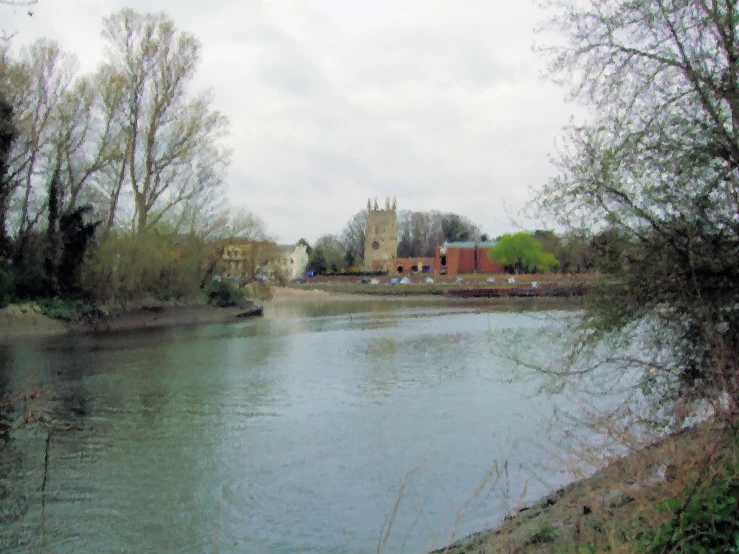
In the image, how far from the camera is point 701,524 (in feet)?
15.6

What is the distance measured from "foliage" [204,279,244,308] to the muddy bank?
0.43 meters

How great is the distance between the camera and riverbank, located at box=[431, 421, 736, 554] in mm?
5215

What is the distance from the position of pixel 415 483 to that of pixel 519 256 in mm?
74257

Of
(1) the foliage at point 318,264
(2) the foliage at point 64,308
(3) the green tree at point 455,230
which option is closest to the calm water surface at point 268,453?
(2) the foliage at point 64,308

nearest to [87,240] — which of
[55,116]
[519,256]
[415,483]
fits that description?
[55,116]

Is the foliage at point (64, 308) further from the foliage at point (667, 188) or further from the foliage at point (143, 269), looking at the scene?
the foliage at point (667, 188)

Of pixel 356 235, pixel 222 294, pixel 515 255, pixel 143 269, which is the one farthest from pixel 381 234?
pixel 143 269

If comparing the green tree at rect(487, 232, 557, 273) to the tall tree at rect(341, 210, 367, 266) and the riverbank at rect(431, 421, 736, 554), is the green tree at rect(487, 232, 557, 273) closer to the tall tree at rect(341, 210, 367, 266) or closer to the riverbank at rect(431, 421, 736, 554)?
the tall tree at rect(341, 210, 367, 266)

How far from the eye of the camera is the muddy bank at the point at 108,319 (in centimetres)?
2800

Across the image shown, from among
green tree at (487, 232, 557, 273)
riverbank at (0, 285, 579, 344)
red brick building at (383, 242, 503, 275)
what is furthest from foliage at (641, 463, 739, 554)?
red brick building at (383, 242, 503, 275)

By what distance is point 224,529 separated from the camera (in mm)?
7738

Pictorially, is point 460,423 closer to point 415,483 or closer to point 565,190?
point 415,483

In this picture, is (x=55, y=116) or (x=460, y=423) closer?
(x=460, y=423)

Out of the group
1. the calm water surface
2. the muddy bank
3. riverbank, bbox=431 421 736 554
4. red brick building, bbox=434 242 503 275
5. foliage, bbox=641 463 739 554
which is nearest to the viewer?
foliage, bbox=641 463 739 554
